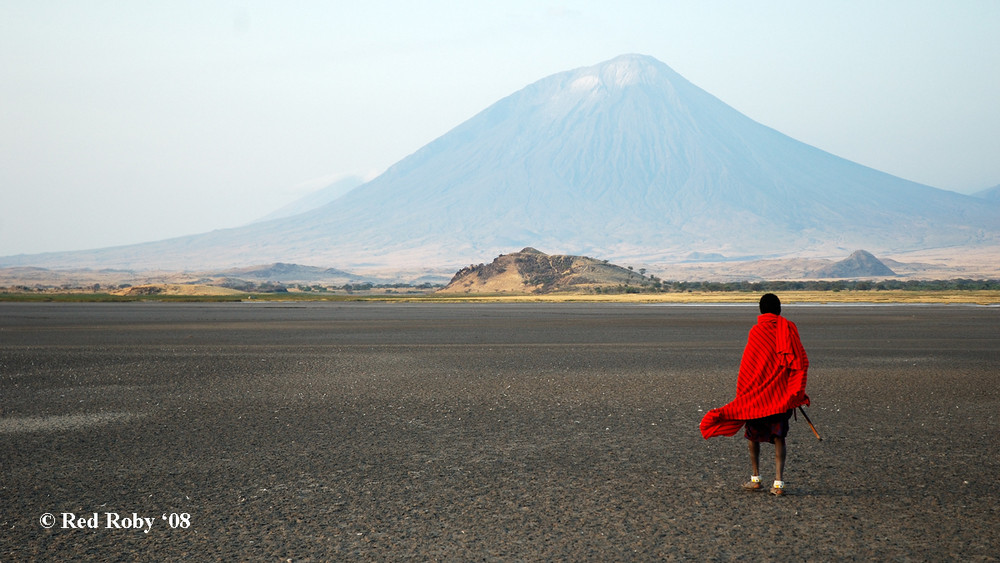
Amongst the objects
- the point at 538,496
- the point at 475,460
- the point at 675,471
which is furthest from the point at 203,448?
the point at 675,471

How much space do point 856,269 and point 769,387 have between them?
148470 mm

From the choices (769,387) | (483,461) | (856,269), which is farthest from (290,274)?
(769,387)

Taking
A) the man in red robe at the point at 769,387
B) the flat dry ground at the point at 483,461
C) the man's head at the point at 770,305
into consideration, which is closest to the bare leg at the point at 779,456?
the man in red robe at the point at 769,387

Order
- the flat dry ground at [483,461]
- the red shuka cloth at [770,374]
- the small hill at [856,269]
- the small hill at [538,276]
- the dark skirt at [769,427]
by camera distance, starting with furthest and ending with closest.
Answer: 1. the small hill at [856,269]
2. the small hill at [538,276]
3. the dark skirt at [769,427]
4. the red shuka cloth at [770,374]
5. the flat dry ground at [483,461]

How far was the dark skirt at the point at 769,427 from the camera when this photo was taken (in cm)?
729

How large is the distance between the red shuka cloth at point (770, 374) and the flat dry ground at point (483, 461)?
29.5 inches

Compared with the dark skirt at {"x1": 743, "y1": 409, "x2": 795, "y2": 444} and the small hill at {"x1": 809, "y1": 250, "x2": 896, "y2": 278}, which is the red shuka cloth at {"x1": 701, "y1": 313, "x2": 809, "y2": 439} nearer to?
the dark skirt at {"x1": 743, "y1": 409, "x2": 795, "y2": 444}

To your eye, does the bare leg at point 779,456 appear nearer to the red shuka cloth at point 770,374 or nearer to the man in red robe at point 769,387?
the man in red robe at point 769,387

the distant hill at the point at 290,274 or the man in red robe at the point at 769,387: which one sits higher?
the distant hill at the point at 290,274

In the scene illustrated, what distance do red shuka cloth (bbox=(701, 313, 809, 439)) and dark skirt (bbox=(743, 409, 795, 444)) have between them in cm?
9

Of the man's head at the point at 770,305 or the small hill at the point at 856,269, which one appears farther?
the small hill at the point at 856,269

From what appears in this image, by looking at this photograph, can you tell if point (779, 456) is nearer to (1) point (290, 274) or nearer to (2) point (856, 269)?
(2) point (856, 269)

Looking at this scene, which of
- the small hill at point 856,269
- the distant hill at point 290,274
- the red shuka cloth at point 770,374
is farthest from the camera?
the distant hill at point 290,274

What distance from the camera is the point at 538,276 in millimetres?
91250
